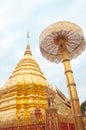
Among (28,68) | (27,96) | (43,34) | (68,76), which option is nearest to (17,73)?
(28,68)

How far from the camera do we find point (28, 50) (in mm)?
23672

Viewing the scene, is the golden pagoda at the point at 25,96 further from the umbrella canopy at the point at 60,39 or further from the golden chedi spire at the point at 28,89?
the umbrella canopy at the point at 60,39

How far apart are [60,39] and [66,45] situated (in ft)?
2.06

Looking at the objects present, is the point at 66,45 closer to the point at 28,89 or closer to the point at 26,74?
the point at 28,89

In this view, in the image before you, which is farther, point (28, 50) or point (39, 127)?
point (28, 50)

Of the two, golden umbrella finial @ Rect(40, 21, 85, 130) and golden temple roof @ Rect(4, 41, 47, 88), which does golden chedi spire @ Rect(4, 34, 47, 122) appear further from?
golden umbrella finial @ Rect(40, 21, 85, 130)

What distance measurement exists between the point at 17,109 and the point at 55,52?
6615 mm

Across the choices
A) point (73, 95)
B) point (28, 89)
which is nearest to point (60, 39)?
point (73, 95)

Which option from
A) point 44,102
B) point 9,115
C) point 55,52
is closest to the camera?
point 55,52

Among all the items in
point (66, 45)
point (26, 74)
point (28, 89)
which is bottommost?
point (28, 89)

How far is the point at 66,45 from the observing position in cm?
1053

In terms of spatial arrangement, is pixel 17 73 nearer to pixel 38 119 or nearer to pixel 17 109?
pixel 17 109

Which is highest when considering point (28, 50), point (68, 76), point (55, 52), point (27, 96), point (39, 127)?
point (28, 50)

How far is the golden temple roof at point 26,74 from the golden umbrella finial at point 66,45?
6.64 metres
